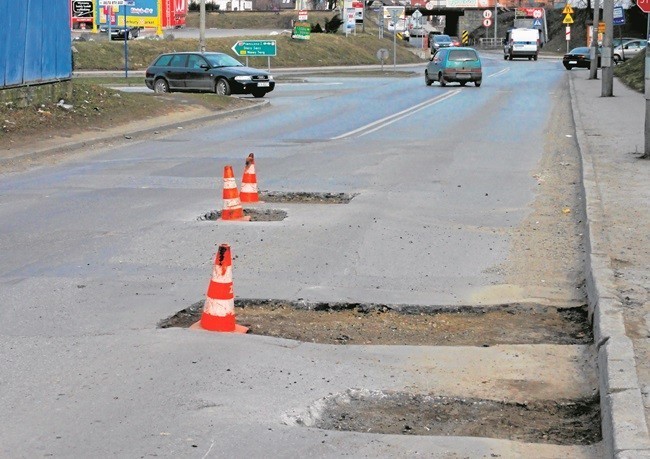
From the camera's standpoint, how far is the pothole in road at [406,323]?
7676 mm

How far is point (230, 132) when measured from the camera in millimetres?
25234

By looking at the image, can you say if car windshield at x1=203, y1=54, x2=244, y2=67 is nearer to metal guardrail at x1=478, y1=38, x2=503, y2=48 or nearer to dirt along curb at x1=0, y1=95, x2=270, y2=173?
dirt along curb at x1=0, y1=95, x2=270, y2=173

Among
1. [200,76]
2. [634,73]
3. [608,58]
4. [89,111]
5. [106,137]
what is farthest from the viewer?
[634,73]

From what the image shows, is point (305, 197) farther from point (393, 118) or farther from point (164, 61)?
point (164, 61)

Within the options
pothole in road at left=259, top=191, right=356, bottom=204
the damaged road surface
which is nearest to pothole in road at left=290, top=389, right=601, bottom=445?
the damaged road surface

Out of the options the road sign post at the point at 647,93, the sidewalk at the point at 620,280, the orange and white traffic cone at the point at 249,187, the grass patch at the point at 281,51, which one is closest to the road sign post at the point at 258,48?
the grass patch at the point at 281,51

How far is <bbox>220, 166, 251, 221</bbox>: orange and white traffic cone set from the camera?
1221cm

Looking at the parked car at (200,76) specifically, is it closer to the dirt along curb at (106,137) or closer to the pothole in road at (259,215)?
the dirt along curb at (106,137)

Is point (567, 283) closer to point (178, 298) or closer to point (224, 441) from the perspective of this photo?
point (178, 298)

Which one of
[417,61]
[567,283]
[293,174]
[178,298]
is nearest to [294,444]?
[178,298]

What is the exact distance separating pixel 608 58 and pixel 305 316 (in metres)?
28.4

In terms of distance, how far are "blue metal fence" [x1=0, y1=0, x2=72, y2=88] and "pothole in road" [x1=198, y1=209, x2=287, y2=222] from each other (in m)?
11.5

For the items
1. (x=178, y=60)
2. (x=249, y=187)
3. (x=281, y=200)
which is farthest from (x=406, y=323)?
(x=178, y=60)

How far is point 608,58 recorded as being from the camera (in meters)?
34.6
